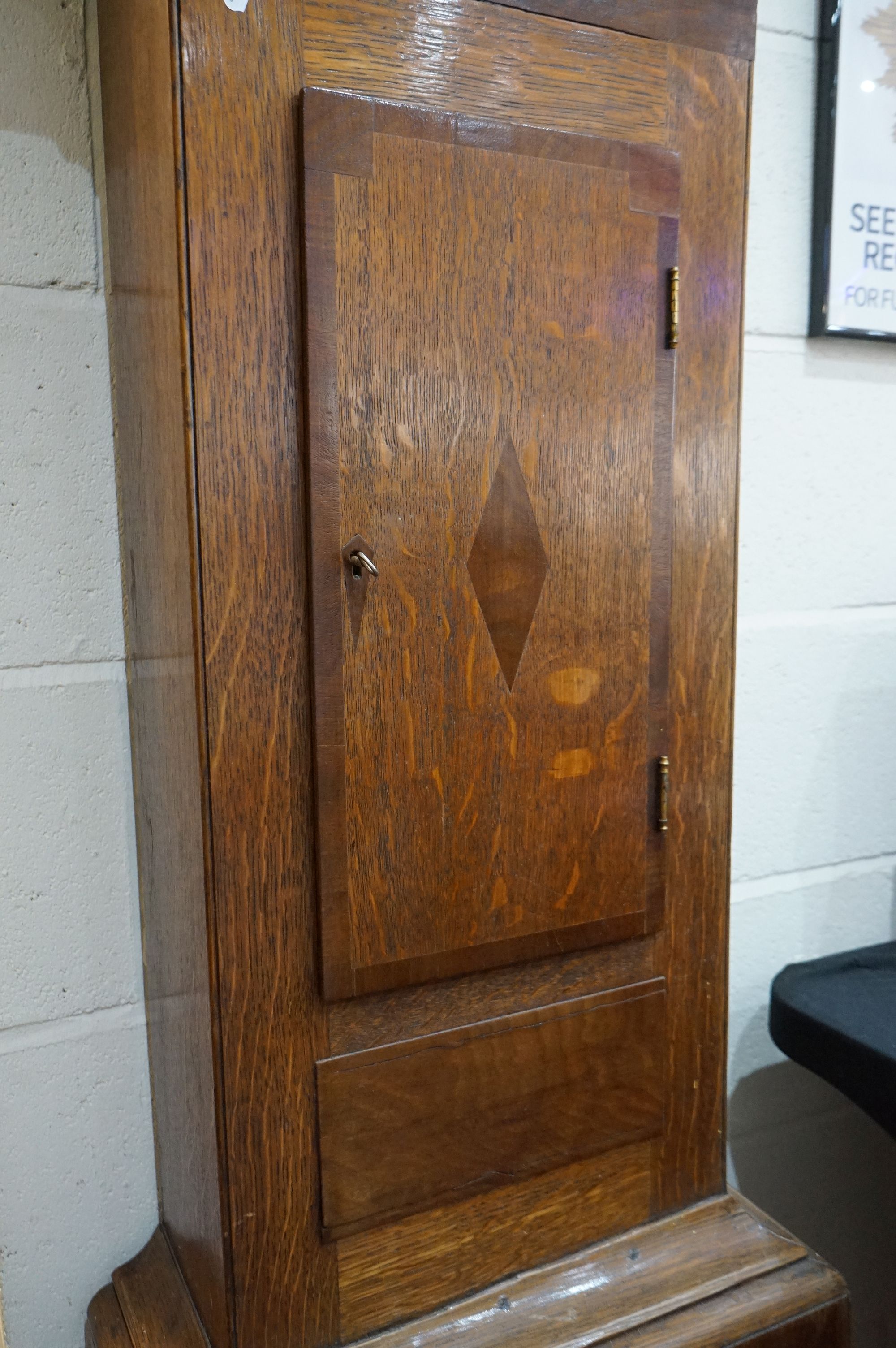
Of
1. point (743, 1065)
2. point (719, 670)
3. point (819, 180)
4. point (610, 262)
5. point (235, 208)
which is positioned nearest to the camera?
point (235, 208)

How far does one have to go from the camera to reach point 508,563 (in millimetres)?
774

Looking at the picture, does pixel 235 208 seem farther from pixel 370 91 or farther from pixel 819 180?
pixel 819 180

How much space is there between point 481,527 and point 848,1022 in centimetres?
67

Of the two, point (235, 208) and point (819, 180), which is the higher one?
point (819, 180)

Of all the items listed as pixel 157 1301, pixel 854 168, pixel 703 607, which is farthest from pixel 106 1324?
pixel 854 168

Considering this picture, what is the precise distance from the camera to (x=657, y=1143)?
2.97ft

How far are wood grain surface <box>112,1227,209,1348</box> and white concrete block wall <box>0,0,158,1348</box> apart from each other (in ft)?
0.11

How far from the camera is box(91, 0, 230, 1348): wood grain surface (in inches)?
27.1

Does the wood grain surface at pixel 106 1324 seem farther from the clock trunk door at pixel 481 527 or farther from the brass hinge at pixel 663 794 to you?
the brass hinge at pixel 663 794

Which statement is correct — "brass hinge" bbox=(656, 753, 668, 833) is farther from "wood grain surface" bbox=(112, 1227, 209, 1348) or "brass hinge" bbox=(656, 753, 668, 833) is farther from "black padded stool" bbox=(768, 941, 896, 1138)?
"wood grain surface" bbox=(112, 1227, 209, 1348)

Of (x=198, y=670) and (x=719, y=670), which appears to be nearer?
(x=198, y=670)

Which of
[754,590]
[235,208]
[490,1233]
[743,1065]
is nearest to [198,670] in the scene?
[235,208]

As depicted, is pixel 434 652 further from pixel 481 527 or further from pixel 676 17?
pixel 676 17

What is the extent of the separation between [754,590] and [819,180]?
1.55 feet
